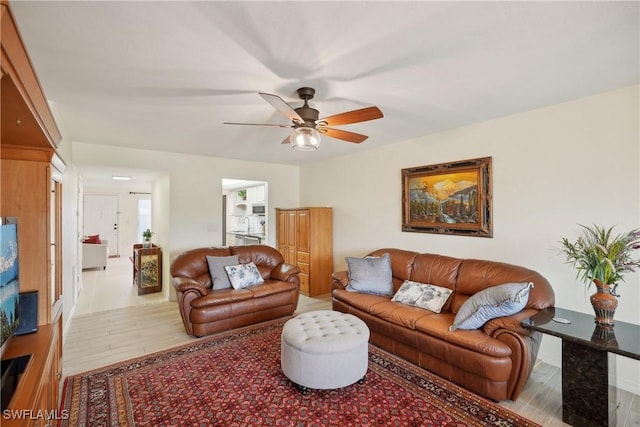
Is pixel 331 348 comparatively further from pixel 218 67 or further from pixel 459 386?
pixel 218 67

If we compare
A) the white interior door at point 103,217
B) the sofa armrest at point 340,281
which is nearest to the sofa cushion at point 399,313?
the sofa armrest at point 340,281

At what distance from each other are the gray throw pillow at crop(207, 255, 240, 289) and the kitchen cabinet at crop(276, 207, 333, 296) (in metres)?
1.45

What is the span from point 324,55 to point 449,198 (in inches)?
98.7

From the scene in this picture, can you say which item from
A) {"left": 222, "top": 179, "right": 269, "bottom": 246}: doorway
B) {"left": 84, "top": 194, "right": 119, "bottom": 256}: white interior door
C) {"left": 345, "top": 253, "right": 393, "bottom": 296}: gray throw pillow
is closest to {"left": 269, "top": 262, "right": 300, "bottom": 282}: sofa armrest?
{"left": 345, "top": 253, "right": 393, "bottom": 296}: gray throw pillow

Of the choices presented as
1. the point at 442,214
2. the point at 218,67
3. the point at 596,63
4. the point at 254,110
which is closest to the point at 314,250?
the point at 442,214

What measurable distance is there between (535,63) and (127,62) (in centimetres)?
278

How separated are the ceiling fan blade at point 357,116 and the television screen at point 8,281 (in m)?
2.11

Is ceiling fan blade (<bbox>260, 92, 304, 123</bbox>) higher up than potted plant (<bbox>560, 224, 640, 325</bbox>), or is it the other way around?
ceiling fan blade (<bbox>260, 92, 304, 123</bbox>)

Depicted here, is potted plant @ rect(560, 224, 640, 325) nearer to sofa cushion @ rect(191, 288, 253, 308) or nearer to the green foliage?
the green foliage

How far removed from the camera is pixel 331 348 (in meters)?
2.29

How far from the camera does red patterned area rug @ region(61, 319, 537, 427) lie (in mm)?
2047

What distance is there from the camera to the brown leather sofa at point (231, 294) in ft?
11.0

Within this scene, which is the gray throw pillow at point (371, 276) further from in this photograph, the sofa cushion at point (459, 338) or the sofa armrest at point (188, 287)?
the sofa armrest at point (188, 287)

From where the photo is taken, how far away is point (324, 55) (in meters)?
1.89
